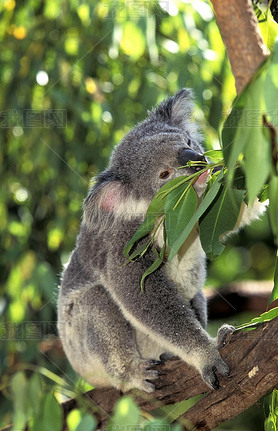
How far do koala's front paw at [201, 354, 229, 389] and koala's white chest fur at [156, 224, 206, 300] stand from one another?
72 centimetres

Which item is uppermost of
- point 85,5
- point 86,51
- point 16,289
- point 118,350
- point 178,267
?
point 85,5

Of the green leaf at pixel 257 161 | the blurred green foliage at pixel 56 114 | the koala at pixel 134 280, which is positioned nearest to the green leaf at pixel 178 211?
the green leaf at pixel 257 161

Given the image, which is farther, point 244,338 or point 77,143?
point 77,143

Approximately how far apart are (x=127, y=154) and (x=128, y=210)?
283mm

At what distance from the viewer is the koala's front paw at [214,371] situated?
88.8 inches

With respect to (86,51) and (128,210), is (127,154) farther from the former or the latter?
(86,51)

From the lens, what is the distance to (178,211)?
172 centimetres

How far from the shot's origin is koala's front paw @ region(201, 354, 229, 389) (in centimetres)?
226

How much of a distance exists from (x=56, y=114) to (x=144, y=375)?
264cm

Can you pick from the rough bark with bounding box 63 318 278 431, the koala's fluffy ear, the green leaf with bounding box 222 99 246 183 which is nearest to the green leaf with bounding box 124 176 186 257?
the green leaf with bounding box 222 99 246 183

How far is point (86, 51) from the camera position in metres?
4.84

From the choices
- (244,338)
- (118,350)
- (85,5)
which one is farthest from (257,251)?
(244,338)

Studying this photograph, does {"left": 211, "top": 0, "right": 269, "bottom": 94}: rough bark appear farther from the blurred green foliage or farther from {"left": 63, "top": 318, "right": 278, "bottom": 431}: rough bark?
the blurred green foliage

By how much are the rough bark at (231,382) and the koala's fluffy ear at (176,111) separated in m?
1.34
